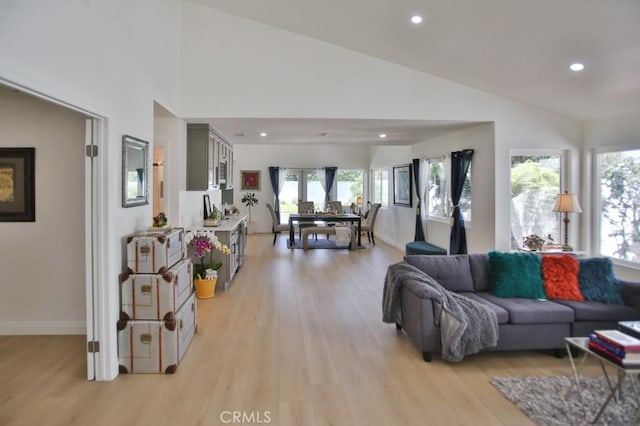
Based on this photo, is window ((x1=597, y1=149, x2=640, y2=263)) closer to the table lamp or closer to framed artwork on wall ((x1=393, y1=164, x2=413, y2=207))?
the table lamp

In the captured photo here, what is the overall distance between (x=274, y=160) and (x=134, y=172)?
885 cm

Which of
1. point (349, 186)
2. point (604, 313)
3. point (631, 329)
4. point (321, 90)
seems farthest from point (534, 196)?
point (349, 186)

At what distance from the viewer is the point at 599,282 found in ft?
11.8

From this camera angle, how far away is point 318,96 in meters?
5.36

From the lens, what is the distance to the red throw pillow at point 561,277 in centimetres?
361

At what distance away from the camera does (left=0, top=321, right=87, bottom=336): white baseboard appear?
151 inches

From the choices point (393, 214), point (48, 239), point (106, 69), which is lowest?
point (48, 239)

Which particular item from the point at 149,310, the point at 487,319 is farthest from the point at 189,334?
the point at 487,319

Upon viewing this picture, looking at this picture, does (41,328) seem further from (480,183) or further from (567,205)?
(567,205)

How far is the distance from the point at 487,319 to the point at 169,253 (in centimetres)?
271

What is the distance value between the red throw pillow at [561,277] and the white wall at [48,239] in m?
4.59

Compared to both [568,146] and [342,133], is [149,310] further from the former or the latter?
[568,146]

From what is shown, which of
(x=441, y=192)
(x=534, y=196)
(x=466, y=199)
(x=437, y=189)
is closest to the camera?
(x=534, y=196)
